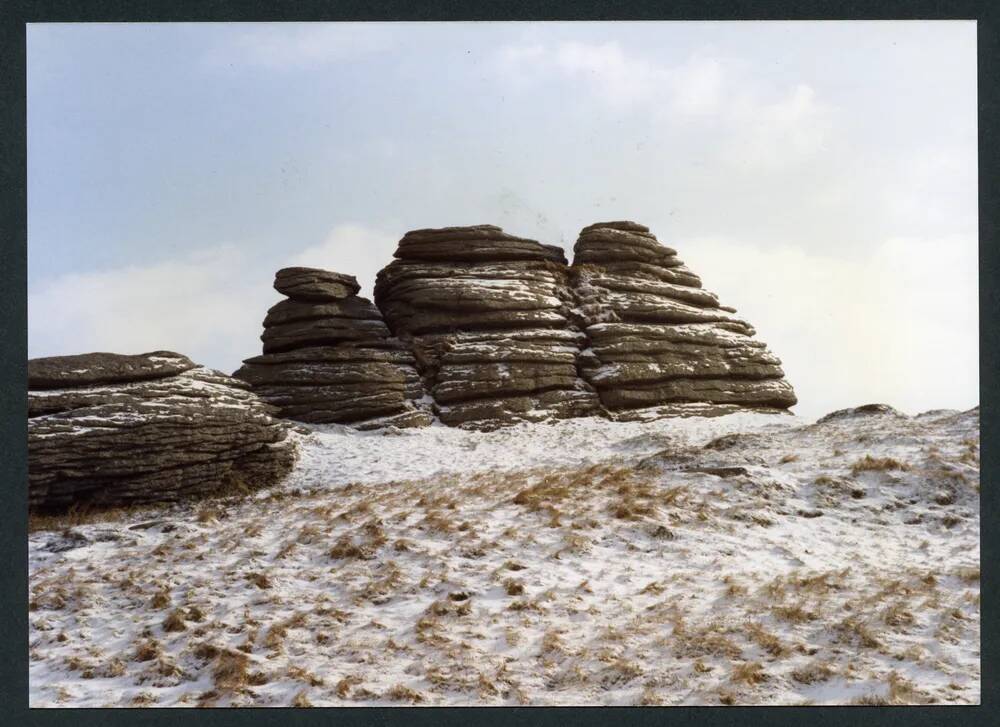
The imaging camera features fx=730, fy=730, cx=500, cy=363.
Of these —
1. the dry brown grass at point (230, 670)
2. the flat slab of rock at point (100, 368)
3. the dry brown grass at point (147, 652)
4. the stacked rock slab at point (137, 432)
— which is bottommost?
the dry brown grass at point (230, 670)

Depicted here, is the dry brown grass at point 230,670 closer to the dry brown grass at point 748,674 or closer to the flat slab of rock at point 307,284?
the dry brown grass at point 748,674

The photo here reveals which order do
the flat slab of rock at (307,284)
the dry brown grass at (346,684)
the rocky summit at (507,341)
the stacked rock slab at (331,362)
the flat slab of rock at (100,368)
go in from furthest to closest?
the flat slab of rock at (307,284)
the rocky summit at (507,341)
the stacked rock slab at (331,362)
the flat slab of rock at (100,368)
the dry brown grass at (346,684)

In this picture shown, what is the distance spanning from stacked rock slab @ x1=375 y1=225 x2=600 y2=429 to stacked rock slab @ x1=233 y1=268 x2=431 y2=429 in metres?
1.13

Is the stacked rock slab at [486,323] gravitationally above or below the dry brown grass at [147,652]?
above

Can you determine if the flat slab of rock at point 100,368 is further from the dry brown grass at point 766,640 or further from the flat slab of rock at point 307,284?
the dry brown grass at point 766,640

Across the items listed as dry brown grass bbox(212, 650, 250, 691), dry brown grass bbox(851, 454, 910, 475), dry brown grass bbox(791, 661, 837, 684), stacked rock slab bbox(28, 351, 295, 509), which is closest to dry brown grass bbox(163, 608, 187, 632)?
dry brown grass bbox(212, 650, 250, 691)

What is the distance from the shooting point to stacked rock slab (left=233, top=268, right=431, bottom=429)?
24.5 metres

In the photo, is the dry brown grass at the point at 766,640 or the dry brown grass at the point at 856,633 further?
the dry brown grass at the point at 856,633

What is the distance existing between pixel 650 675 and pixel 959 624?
15.4 ft

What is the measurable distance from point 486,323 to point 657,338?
264 inches

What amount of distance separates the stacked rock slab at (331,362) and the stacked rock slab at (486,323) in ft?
3.72

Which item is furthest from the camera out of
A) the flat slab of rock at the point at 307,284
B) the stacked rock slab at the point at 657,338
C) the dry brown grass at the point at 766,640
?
the stacked rock slab at the point at 657,338

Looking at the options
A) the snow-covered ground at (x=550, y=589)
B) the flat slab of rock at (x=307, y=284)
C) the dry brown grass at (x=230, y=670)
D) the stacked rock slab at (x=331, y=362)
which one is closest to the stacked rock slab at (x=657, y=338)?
the stacked rock slab at (x=331, y=362)

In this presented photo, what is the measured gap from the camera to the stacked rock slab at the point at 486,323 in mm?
25844
